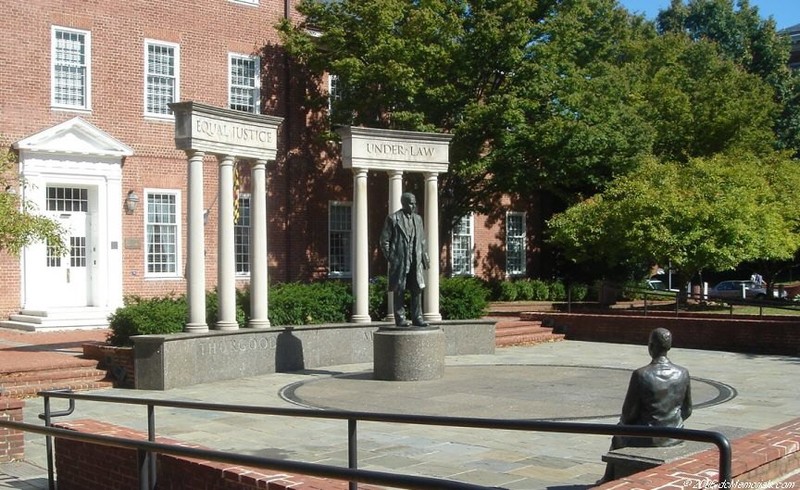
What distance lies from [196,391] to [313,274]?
43.2 feet

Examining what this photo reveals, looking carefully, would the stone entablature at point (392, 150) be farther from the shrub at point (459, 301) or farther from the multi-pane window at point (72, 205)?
the multi-pane window at point (72, 205)

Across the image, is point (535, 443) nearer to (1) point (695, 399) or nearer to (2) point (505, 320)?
(1) point (695, 399)

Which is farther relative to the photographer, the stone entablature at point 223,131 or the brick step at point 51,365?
the stone entablature at point 223,131

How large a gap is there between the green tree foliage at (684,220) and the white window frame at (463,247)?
13.9ft

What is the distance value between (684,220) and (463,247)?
29.7ft

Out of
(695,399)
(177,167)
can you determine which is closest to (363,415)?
(695,399)

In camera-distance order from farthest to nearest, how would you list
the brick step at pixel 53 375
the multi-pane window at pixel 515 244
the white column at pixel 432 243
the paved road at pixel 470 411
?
the multi-pane window at pixel 515 244, the white column at pixel 432 243, the brick step at pixel 53 375, the paved road at pixel 470 411

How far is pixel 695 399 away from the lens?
13.1 m

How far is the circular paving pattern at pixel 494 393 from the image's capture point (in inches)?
474

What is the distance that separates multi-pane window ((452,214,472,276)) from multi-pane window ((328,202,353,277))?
433 centimetres

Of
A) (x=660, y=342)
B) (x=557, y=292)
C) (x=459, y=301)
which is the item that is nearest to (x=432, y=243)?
(x=459, y=301)

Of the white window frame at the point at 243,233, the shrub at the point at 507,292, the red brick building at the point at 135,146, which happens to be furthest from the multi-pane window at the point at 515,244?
the white window frame at the point at 243,233

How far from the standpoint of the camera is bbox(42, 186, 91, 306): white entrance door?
870 inches

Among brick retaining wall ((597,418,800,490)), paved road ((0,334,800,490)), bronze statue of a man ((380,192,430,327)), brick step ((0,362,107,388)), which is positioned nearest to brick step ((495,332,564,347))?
paved road ((0,334,800,490))
